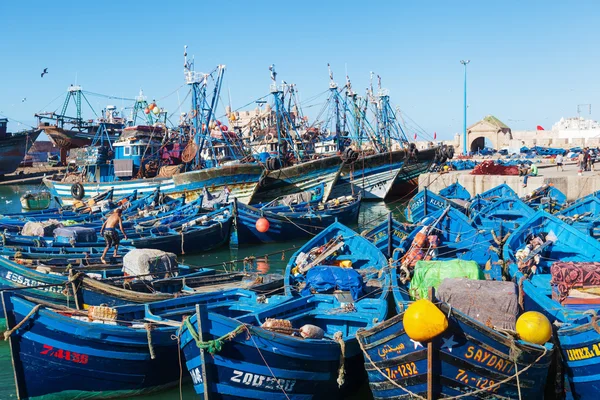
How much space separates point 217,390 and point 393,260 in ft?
20.2

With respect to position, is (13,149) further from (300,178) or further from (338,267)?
(338,267)

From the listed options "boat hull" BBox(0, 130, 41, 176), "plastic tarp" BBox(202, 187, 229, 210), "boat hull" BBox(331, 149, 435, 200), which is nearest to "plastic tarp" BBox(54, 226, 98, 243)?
"plastic tarp" BBox(202, 187, 229, 210)

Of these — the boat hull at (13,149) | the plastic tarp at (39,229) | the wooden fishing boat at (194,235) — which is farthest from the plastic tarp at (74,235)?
the boat hull at (13,149)

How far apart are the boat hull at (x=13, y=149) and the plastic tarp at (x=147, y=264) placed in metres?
53.1

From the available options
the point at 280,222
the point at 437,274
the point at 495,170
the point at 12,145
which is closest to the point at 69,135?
the point at 12,145

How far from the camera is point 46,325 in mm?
8586

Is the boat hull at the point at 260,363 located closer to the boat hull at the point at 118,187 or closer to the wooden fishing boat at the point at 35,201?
the boat hull at the point at 118,187

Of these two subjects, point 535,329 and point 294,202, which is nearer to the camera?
point 535,329

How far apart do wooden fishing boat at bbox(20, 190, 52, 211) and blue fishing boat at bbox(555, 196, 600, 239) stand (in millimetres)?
33262

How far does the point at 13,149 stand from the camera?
59.7 m

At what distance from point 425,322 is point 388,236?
895cm

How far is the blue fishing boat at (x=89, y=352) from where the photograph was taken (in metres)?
8.61

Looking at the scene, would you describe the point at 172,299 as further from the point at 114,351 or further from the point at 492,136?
the point at 492,136

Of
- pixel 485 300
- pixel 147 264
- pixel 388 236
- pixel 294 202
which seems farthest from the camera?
pixel 294 202
